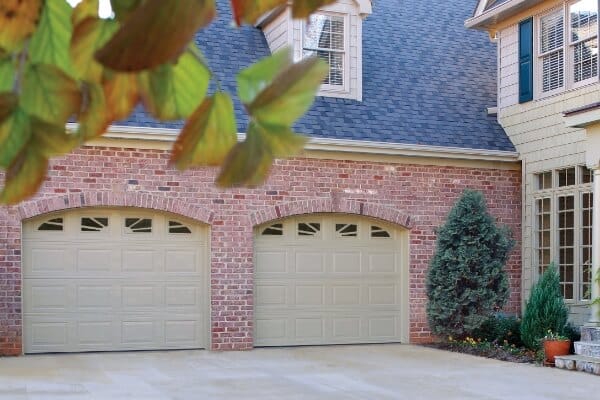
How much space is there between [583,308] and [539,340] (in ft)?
4.62

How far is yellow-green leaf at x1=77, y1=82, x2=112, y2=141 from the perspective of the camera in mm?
768

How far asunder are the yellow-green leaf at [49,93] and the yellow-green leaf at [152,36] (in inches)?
3.6

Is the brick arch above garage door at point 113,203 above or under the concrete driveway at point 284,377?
above

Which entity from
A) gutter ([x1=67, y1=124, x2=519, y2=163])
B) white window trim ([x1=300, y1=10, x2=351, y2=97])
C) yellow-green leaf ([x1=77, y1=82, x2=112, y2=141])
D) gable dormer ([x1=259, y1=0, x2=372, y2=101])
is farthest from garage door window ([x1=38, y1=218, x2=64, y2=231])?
yellow-green leaf ([x1=77, y1=82, x2=112, y2=141])

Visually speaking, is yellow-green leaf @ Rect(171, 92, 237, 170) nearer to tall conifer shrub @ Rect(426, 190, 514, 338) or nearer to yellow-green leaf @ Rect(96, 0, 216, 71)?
yellow-green leaf @ Rect(96, 0, 216, 71)

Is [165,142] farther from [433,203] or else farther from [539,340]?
[539,340]

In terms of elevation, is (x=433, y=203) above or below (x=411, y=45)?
below

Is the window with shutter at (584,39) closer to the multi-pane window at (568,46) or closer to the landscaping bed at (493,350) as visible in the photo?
the multi-pane window at (568,46)

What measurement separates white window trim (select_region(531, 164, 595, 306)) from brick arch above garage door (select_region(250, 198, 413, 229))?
2.03 meters

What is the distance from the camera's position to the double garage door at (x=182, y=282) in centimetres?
1222

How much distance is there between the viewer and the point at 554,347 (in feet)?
37.0

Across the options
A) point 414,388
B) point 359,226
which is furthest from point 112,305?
point 414,388

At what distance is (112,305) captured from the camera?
12438 millimetres

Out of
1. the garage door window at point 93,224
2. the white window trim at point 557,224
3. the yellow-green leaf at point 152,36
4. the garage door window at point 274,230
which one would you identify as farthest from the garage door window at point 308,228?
the yellow-green leaf at point 152,36
